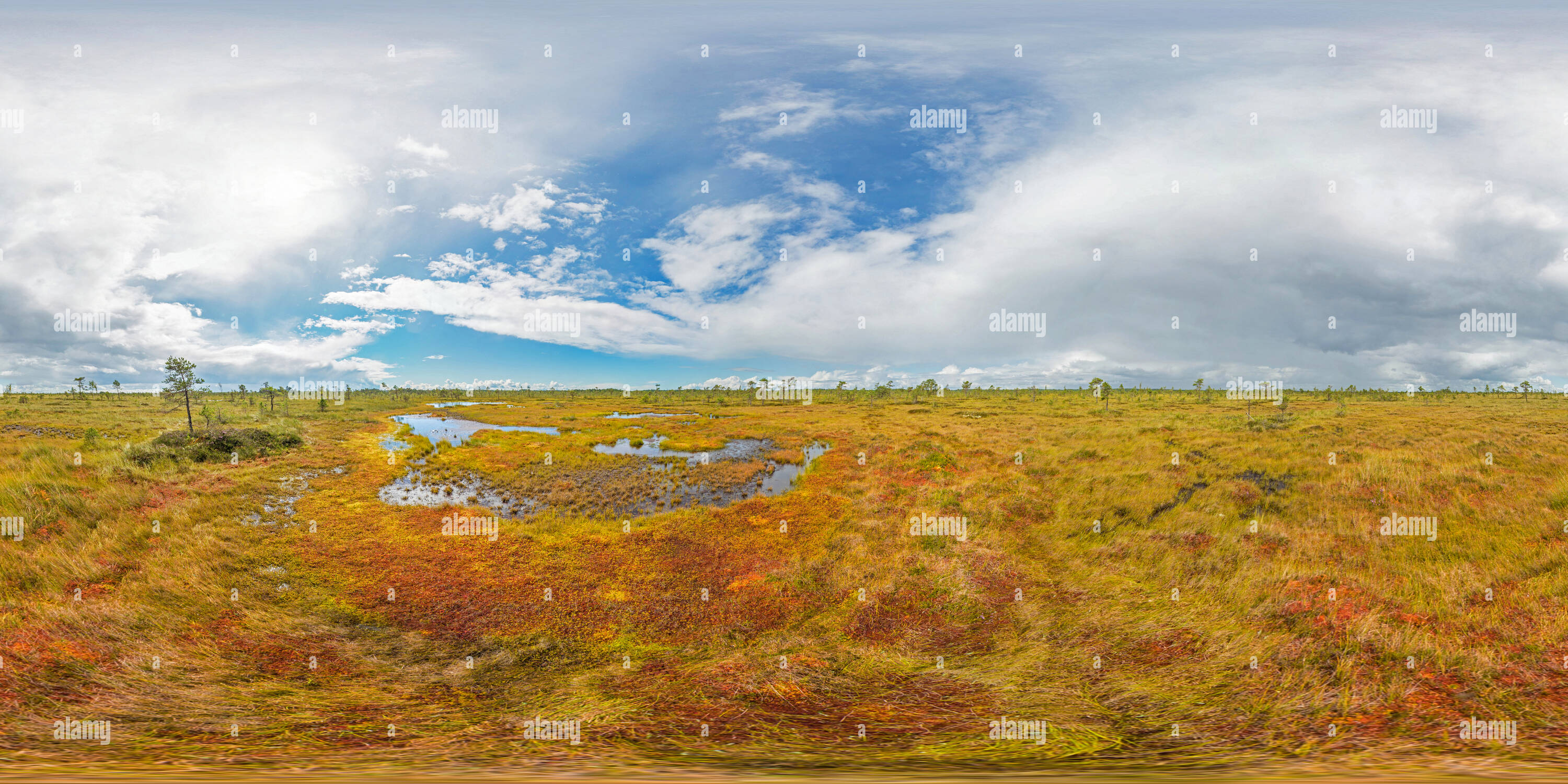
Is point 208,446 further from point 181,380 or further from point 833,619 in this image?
point 833,619

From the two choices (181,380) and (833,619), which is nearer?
(833,619)

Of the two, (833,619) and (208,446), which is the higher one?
(208,446)

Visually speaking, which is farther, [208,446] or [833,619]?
[208,446]

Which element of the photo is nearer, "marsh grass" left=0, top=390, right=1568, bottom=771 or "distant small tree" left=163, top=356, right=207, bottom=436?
"marsh grass" left=0, top=390, right=1568, bottom=771

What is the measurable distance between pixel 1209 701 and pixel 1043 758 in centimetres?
304

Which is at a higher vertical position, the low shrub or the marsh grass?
the low shrub

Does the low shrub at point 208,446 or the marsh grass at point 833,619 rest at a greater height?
the low shrub at point 208,446

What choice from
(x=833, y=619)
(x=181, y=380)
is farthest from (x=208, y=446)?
(x=833, y=619)

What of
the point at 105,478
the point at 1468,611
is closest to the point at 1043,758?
the point at 1468,611

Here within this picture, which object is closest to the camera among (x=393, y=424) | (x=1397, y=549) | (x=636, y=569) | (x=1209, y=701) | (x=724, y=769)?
(x=724, y=769)

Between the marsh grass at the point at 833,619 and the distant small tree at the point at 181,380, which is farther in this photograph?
the distant small tree at the point at 181,380

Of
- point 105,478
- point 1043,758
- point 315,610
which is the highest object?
point 105,478

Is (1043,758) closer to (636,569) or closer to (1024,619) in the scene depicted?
(1024,619)

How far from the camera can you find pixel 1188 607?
390 inches
